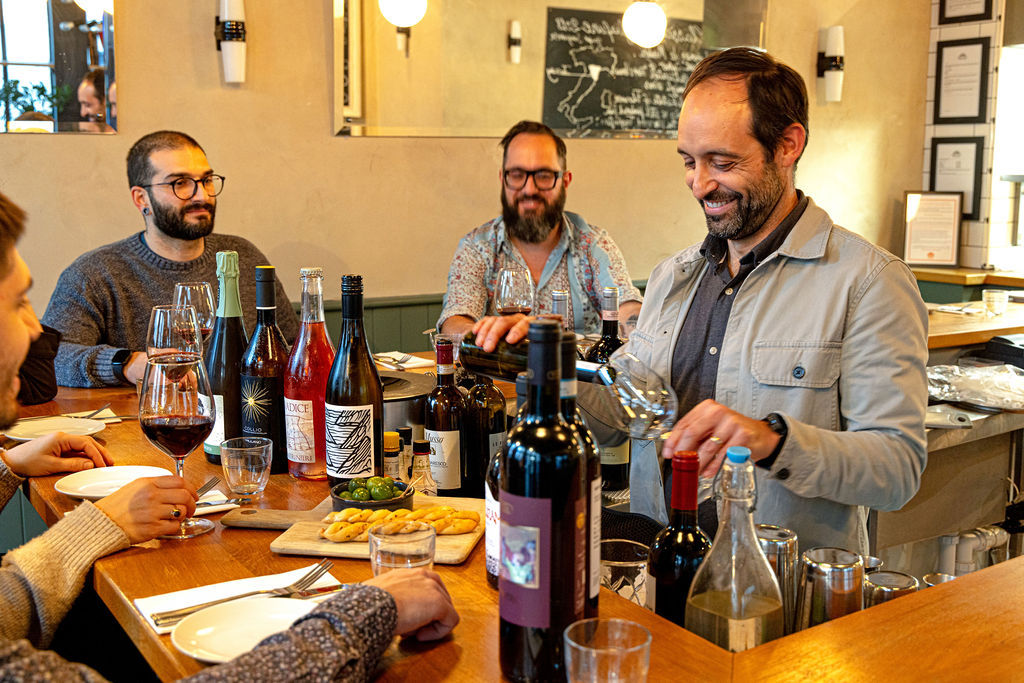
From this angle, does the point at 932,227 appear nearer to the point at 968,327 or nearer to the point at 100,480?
the point at 968,327

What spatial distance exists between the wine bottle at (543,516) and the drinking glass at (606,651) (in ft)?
0.11

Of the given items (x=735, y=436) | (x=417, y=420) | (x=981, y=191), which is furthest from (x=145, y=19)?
(x=981, y=191)

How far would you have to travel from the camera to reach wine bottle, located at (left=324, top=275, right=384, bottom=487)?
148cm

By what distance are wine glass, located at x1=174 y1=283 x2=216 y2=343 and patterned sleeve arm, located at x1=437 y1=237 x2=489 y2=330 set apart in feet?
3.77

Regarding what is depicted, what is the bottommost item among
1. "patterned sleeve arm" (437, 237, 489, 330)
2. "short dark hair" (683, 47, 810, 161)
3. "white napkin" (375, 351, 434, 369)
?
"white napkin" (375, 351, 434, 369)

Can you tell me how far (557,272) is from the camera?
3332mm

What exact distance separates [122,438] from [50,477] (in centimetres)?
26

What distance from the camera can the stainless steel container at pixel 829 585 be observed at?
43.6 inches

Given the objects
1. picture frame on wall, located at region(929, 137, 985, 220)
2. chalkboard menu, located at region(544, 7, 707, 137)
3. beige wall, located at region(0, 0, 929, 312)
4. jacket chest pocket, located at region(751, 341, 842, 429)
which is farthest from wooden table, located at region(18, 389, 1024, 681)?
picture frame on wall, located at region(929, 137, 985, 220)

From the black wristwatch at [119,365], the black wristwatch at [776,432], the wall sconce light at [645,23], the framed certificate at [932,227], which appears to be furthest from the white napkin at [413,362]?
the framed certificate at [932,227]

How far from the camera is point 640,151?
16.0 ft

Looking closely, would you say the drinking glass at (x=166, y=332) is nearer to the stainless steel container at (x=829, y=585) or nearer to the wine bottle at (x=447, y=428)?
the wine bottle at (x=447, y=428)

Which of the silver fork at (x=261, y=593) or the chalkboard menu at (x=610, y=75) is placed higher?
the chalkboard menu at (x=610, y=75)

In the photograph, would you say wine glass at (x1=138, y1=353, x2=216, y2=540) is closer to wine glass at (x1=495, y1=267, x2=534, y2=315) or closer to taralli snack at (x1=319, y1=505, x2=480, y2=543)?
taralli snack at (x1=319, y1=505, x2=480, y2=543)
